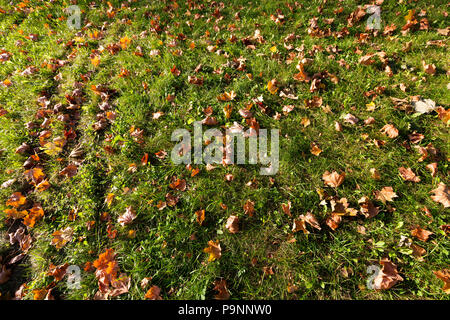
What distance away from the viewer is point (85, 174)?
2.32 meters

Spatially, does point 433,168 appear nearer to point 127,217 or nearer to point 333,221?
point 333,221

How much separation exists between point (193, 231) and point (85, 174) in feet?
4.33

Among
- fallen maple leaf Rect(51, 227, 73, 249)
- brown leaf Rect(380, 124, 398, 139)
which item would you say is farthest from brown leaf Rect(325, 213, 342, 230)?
fallen maple leaf Rect(51, 227, 73, 249)

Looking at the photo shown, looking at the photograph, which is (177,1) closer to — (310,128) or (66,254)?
(310,128)

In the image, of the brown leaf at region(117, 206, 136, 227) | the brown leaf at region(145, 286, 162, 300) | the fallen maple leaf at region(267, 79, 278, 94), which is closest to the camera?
the brown leaf at region(145, 286, 162, 300)

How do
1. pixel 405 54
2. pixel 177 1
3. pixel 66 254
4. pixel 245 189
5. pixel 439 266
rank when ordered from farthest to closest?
pixel 177 1 → pixel 405 54 → pixel 245 189 → pixel 66 254 → pixel 439 266

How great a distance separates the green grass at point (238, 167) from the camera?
1.74 meters

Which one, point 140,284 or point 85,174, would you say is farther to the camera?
point 85,174

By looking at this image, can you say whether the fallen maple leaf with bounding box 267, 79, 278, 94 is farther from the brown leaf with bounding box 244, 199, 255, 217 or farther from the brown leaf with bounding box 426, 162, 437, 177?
the brown leaf with bounding box 426, 162, 437, 177

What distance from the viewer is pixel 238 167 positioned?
2248mm

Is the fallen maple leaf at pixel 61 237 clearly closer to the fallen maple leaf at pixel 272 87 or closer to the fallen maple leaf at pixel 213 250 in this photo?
the fallen maple leaf at pixel 213 250

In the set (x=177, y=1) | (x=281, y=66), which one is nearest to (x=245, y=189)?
(x=281, y=66)

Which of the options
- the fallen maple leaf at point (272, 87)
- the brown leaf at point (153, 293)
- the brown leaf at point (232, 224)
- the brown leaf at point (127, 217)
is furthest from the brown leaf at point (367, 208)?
the brown leaf at point (127, 217)

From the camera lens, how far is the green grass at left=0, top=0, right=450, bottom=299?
1739 mm
